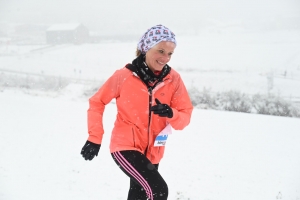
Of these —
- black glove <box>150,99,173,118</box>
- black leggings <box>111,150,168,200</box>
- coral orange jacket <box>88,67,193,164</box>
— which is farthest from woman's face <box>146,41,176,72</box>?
black leggings <box>111,150,168,200</box>

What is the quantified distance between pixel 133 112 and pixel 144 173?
495 millimetres

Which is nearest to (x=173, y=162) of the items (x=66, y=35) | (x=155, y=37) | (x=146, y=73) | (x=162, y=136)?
(x=162, y=136)

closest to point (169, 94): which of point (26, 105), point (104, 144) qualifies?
point (104, 144)

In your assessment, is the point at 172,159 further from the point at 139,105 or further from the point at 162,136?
the point at 139,105

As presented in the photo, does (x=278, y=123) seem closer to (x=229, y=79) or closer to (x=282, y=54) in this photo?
(x=229, y=79)

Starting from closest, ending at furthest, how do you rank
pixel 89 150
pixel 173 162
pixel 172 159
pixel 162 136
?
pixel 89 150, pixel 162 136, pixel 173 162, pixel 172 159

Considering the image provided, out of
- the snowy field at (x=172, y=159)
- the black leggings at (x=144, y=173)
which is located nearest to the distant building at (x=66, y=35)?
the snowy field at (x=172, y=159)

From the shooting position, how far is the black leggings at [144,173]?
1.93 metres

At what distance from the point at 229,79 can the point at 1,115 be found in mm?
23298

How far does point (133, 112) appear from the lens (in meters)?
2.13

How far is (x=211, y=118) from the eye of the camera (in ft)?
36.4

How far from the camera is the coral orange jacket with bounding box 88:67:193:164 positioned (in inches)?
83.7

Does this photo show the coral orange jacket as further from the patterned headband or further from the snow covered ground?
the snow covered ground

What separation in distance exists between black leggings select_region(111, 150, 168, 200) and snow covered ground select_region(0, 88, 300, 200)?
231cm
